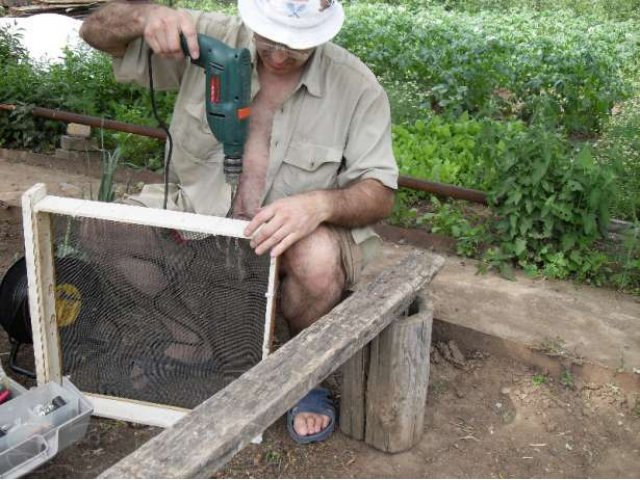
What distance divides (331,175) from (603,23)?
8.73 meters

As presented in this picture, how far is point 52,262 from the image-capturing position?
216 centimetres

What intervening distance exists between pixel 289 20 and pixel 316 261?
71 centimetres

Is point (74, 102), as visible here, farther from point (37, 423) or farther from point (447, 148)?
point (37, 423)

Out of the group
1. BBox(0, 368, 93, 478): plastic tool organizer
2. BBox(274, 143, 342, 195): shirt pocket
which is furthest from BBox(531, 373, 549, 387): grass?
BBox(0, 368, 93, 478): plastic tool organizer

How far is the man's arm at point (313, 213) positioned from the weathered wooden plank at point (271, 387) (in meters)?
0.21

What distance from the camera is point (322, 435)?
7.96ft

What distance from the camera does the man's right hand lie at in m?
2.18

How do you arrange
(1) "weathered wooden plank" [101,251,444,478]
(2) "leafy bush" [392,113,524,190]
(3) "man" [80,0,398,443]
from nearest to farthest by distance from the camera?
(1) "weathered wooden plank" [101,251,444,478]
(3) "man" [80,0,398,443]
(2) "leafy bush" [392,113,524,190]

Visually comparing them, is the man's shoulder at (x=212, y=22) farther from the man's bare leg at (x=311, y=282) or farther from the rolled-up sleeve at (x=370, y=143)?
the man's bare leg at (x=311, y=282)

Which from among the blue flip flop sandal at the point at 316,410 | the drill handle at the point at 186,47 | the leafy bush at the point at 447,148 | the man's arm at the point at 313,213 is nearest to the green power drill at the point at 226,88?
the drill handle at the point at 186,47

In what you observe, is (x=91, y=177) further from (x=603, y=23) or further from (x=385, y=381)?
(x=603, y=23)

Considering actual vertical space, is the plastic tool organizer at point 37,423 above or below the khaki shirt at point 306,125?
below

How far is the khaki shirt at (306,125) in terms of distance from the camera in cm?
246

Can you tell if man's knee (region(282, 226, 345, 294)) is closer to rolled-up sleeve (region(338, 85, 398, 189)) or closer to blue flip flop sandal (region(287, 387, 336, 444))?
rolled-up sleeve (region(338, 85, 398, 189))
